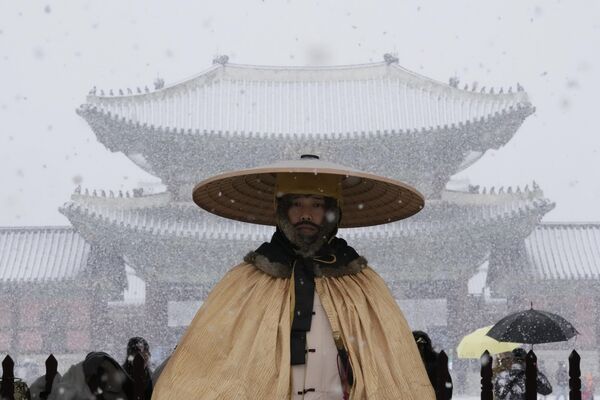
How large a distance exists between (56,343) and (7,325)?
106 centimetres

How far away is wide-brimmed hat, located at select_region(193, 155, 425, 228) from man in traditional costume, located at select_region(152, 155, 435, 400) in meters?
0.01

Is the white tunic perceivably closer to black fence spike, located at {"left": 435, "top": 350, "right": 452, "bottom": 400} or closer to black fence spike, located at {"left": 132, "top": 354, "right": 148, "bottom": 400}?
black fence spike, located at {"left": 435, "top": 350, "right": 452, "bottom": 400}

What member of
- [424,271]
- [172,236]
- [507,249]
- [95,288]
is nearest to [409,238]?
[424,271]

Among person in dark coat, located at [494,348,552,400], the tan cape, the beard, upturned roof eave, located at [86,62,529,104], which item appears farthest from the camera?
upturned roof eave, located at [86,62,529,104]

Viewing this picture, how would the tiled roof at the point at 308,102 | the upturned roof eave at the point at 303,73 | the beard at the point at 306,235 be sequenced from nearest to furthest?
1. the beard at the point at 306,235
2. the tiled roof at the point at 308,102
3. the upturned roof eave at the point at 303,73

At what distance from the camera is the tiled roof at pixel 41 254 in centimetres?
1712

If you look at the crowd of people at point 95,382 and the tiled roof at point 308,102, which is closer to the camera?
the crowd of people at point 95,382

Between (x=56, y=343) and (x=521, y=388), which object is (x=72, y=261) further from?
(x=521, y=388)

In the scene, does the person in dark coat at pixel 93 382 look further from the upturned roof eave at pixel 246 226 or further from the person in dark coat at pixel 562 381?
the person in dark coat at pixel 562 381

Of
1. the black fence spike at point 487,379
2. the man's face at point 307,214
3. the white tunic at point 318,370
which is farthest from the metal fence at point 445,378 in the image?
the man's face at point 307,214

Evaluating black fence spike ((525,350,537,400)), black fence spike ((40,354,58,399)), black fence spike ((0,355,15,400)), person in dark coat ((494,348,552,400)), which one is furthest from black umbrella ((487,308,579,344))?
black fence spike ((0,355,15,400))

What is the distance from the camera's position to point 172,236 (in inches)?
632

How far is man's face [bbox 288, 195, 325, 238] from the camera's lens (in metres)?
3.13

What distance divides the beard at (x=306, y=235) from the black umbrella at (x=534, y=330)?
4.46 meters
